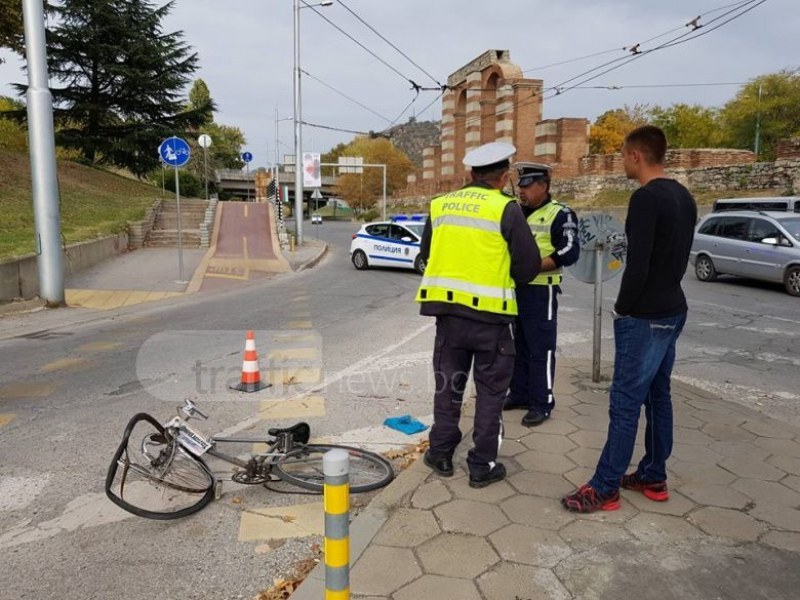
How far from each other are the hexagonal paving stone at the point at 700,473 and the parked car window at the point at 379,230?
14151 mm

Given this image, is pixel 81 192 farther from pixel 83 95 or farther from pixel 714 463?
pixel 714 463

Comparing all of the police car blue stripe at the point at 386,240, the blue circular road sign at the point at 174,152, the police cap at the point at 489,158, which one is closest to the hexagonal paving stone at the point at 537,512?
the police cap at the point at 489,158

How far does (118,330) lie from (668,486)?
767 cm

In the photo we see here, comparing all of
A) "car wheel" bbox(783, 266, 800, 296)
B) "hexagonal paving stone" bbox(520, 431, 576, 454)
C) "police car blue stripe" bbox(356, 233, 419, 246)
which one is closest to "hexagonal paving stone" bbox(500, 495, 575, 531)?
"hexagonal paving stone" bbox(520, 431, 576, 454)

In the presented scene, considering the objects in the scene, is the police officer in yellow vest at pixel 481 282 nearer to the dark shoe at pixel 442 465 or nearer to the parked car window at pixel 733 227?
the dark shoe at pixel 442 465

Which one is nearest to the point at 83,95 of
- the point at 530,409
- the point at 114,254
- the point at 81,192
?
the point at 81,192

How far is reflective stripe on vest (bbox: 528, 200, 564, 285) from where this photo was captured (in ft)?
14.6

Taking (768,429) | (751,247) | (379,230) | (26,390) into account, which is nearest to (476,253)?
(768,429)

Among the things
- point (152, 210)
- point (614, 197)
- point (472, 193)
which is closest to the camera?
point (472, 193)

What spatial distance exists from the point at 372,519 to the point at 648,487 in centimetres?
157

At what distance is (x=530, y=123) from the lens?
38469 mm

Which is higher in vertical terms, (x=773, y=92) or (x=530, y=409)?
(x=773, y=92)

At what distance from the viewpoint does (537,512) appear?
327cm

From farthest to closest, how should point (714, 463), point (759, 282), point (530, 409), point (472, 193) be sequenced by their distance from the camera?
point (759, 282) < point (530, 409) < point (714, 463) < point (472, 193)
